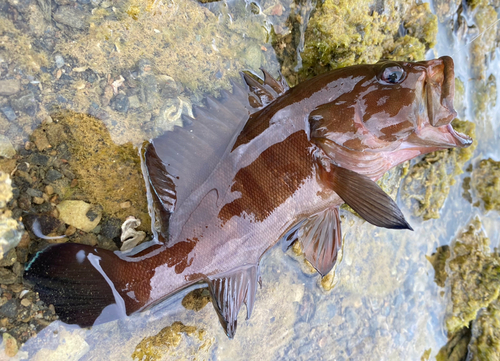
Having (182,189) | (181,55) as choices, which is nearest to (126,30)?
(181,55)

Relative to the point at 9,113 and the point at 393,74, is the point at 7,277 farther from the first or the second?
the point at 393,74

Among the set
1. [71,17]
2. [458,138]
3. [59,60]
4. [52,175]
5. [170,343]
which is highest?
[71,17]

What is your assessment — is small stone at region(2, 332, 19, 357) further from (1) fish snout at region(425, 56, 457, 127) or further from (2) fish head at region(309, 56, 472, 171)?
(1) fish snout at region(425, 56, 457, 127)

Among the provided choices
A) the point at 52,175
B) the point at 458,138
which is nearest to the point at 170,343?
the point at 52,175

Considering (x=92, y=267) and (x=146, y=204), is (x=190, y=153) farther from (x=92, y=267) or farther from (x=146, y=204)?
(x=92, y=267)

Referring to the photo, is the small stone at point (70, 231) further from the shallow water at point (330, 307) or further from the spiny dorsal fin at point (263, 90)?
the spiny dorsal fin at point (263, 90)

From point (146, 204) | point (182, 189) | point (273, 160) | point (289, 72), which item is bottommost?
point (146, 204)

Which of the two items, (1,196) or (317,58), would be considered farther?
(317,58)
